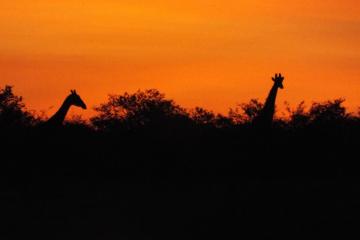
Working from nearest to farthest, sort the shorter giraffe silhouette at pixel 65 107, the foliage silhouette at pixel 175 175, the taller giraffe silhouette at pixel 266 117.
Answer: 1. the foliage silhouette at pixel 175 175
2. the shorter giraffe silhouette at pixel 65 107
3. the taller giraffe silhouette at pixel 266 117

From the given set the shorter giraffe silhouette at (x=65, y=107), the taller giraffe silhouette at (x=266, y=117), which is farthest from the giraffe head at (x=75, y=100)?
the taller giraffe silhouette at (x=266, y=117)

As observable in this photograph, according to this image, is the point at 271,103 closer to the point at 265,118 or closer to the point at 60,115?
the point at 265,118

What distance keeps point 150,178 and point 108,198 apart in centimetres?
832

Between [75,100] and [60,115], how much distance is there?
244cm

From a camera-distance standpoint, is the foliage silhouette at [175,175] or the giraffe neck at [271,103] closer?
the foliage silhouette at [175,175]

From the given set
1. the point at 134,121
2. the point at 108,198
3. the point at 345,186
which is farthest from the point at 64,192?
the point at 134,121

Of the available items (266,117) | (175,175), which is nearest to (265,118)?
(266,117)

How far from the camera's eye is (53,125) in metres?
28.4

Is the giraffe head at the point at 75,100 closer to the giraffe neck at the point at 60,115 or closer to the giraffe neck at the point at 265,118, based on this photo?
the giraffe neck at the point at 60,115

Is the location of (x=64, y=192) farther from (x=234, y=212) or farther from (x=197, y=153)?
(x=197, y=153)

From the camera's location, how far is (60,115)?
29047 millimetres

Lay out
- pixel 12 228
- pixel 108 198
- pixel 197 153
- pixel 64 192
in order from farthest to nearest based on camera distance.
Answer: pixel 197 153
pixel 64 192
pixel 108 198
pixel 12 228

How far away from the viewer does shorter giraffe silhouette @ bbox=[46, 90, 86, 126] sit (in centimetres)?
2859

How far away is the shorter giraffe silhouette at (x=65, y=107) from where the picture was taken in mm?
28594
